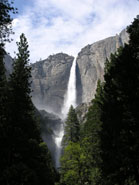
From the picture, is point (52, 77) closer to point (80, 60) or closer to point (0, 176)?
point (80, 60)

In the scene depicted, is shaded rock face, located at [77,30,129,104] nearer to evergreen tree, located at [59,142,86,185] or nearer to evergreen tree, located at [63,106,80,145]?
evergreen tree, located at [63,106,80,145]

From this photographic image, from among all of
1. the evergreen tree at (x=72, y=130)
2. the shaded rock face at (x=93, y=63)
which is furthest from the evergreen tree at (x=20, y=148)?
the shaded rock face at (x=93, y=63)

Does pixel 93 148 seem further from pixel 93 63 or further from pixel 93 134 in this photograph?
pixel 93 63

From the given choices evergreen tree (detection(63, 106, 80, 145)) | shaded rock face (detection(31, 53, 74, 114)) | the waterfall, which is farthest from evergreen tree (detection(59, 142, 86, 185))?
shaded rock face (detection(31, 53, 74, 114))

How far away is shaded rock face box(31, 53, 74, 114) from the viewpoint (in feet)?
458

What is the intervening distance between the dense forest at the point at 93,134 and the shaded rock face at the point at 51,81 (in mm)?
116186

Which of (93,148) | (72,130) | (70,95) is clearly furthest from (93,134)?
(70,95)

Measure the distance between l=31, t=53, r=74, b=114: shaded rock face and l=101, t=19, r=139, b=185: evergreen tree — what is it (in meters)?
123

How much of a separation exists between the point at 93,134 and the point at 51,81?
428 feet

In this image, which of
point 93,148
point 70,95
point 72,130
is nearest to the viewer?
point 93,148

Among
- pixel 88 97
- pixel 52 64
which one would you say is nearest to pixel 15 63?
pixel 88 97

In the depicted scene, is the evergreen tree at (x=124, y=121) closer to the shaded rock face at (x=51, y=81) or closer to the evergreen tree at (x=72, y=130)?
the evergreen tree at (x=72, y=130)

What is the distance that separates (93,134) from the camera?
2261 cm

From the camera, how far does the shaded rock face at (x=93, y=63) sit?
127875 millimetres
